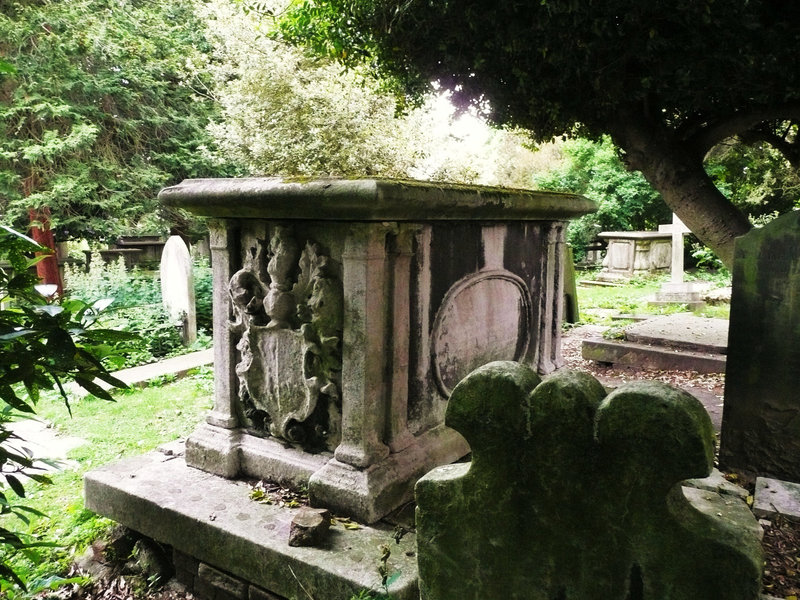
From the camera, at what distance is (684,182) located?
455 cm

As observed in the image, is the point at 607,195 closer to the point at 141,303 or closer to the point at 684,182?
the point at 141,303

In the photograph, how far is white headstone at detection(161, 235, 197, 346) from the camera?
832 cm

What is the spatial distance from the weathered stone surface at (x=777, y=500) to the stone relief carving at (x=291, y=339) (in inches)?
73.5

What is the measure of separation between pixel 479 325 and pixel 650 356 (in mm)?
2671

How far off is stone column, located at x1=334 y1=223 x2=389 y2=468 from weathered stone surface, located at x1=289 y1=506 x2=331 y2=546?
30cm

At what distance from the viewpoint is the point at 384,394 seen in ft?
9.45

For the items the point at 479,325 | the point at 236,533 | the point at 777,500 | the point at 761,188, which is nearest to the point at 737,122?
the point at 479,325

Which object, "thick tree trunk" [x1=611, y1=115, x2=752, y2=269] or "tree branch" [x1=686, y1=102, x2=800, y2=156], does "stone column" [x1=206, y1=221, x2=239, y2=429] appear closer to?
"thick tree trunk" [x1=611, y1=115, x2=752, y2=269]

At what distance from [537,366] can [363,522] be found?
231 centimetres

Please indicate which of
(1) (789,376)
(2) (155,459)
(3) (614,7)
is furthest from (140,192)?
(1) (789,376)

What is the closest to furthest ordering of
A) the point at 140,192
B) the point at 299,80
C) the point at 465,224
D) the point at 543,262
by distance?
the point at 465,224 < the point at 543,262 < the point at 299,80 < the point at 140,192

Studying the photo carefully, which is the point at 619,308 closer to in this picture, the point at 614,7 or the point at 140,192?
the point at 614,7

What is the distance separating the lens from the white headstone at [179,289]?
27.3 ft

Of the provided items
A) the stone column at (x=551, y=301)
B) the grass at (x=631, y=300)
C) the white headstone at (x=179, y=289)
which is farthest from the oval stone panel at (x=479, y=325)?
the white headstone at (x=179, y=289)
